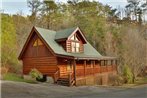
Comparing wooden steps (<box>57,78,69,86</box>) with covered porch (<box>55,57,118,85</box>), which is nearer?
wooden steps (<box>57,78,69,86</box>)

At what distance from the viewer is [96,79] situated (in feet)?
114

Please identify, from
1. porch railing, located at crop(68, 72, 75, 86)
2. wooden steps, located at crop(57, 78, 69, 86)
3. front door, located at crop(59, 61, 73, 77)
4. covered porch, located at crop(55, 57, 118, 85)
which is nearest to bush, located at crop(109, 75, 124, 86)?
covered porch, located at crop(55, 57, 118, 85)

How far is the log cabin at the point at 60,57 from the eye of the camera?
30688 millimetres

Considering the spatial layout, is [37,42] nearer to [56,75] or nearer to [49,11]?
[56,75]

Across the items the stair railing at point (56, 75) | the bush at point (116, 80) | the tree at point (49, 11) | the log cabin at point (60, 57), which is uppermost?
the tree at point (49, 11)

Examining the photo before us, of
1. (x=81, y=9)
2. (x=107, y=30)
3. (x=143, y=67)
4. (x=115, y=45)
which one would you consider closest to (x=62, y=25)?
(x=81, y=9)

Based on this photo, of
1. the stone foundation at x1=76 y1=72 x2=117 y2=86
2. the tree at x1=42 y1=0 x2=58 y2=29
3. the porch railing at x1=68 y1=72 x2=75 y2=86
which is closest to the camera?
the porch railing at x1=68 y1=72 x2=75 y2=86

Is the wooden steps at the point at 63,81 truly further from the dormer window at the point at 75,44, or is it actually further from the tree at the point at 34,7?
the tree at the point at 34,7

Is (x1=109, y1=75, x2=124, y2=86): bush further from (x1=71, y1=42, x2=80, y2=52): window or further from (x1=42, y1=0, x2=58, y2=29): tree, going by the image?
(x1=42, y1=0, x2=58, y2=29): tree

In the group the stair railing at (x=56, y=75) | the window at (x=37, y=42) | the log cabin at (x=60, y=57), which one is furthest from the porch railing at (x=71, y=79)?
the window at (x=37, y=42)

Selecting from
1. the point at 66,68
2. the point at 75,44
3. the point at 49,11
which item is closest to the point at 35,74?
the point at 66,68

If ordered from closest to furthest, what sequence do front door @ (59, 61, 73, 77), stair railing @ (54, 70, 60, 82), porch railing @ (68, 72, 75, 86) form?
1. porch railing @ (68, 72, 75, 86)
2. stair railing @ (54, 70, 60, 82)
3. front door @ (59, 61, 73, 77)

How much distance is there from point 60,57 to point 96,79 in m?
6.58

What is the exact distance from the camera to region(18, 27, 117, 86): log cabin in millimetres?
30688
